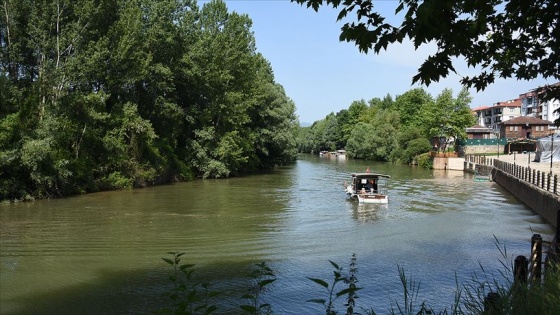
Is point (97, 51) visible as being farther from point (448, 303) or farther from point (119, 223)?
point (448, 303)

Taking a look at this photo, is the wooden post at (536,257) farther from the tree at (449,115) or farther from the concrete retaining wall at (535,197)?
the tree at (449,115)

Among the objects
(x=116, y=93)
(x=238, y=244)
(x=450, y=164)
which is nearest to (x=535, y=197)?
(x=238, y=244)

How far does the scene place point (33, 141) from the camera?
2764cm

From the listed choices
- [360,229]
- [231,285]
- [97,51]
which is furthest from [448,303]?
[97,51]

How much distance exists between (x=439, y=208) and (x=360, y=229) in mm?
9411

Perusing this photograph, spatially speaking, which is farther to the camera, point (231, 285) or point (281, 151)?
point (281, 151)

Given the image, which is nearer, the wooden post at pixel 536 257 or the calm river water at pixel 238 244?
the wooden post at pixel 536 257

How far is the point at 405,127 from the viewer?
104 m

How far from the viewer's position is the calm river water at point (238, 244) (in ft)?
40.4

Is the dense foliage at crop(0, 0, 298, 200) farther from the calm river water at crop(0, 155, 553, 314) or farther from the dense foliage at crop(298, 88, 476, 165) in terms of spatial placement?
the dense foliage at crop(298, 88, 476, 165)

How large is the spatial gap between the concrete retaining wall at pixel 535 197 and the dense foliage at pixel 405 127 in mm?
13126

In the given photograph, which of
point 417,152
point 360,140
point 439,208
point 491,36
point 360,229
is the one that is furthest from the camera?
point 360,140

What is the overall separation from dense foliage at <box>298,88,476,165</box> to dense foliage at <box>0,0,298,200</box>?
25.1m

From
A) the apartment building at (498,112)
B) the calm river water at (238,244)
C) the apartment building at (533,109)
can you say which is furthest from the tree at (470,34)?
the apartment building at (498,112)
